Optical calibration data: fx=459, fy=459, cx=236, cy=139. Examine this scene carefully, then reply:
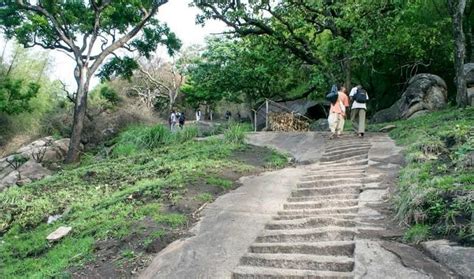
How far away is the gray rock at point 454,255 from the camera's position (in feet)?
13.5

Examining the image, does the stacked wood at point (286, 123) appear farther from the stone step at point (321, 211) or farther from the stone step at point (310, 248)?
the stone step at point (310, 248)

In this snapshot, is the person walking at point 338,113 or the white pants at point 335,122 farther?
the white pants at point 335,122

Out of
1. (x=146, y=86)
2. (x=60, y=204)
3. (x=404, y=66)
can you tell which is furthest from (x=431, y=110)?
(x=146, y=86)

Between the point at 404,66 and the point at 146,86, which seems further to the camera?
the point at 146,86

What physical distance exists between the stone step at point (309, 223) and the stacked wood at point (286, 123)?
1091cm

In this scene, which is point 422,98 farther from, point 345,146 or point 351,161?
point 351,161

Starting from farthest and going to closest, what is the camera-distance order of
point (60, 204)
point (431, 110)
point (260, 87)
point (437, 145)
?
point (260, 87), point (431, 110), point (60, 204), point (437, 145)

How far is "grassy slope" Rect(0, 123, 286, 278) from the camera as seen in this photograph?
6.58 metres

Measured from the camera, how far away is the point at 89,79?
19453 millimetres

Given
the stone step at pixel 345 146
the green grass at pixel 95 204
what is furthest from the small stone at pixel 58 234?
the stone step at pixel 345 146

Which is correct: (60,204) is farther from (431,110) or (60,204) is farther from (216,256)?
(431,110)

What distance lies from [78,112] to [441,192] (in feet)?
54.4

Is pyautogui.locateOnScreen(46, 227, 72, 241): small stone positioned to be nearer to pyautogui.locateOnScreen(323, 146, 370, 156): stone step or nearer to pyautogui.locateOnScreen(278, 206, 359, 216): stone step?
pyautogui.locateOnScreen(278, 206, 359, 216): stone step

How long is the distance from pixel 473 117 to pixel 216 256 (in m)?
7.28
